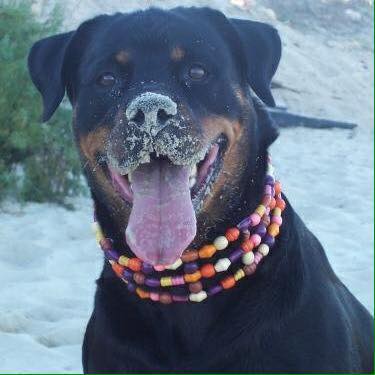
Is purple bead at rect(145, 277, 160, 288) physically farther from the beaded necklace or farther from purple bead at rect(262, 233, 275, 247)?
purple bead at rect(262, 233, 275, 247)

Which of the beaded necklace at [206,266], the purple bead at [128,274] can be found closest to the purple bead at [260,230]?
the beaded necklace at [206,266]

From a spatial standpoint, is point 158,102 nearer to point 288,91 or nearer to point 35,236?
point 35,236

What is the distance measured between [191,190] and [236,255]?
0.27 m

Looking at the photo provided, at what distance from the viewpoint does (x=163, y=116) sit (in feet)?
9.09

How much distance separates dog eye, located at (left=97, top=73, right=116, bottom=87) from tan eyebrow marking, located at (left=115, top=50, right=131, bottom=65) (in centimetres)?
6

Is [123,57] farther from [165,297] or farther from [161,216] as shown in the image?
[165,297]

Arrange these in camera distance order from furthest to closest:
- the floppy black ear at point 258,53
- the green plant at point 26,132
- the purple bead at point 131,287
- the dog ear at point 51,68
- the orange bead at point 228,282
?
1. the green plant at point 26,132
2. the dog ear at point 51,68
3. the floppy black ear at point 258,53
4. the purple bead at point 131,287
5. the orange bead at point 228,282

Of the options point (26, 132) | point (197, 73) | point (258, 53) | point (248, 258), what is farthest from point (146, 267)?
point (26, 132)

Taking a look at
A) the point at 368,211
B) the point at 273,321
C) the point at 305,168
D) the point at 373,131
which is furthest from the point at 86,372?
the point at 373,131

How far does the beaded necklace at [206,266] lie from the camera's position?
2857mm

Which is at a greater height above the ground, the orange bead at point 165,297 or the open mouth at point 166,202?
the open mouth at point 166,202

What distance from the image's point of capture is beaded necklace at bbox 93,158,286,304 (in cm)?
286

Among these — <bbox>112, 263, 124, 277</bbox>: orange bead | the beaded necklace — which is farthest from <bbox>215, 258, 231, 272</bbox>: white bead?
<bbox>112, 263, 124, 277</bbox>: orange bead

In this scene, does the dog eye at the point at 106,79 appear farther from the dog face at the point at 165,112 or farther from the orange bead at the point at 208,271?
the orange bead at the point at 208,271
